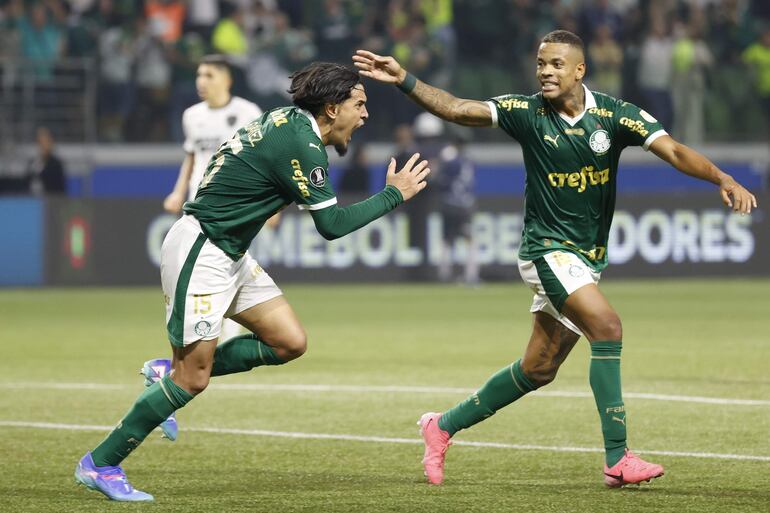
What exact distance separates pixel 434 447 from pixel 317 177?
1.62m

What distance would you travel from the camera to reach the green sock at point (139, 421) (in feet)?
23.3

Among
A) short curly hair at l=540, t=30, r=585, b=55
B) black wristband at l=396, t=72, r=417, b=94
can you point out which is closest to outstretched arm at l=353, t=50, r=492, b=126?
black wristband at l=396, t=72, r=417, b=94

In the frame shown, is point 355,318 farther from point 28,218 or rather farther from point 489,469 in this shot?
point 489,469

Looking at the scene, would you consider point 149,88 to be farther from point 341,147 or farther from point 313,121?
point 313,121

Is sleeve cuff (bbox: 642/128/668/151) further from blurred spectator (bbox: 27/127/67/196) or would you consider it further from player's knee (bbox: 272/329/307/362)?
blurred spectator (bbox: 27/127/67/196)

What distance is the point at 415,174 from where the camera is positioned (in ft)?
24.1

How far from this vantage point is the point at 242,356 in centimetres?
770

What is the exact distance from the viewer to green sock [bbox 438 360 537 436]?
7.80 metres

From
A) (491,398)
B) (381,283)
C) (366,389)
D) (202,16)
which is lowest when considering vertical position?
(381,283)

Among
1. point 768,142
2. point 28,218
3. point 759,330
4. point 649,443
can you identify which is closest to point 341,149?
point 649,443

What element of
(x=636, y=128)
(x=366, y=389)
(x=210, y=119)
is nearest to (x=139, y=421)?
(x=636, y=128)

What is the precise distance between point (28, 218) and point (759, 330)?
11.2 meters

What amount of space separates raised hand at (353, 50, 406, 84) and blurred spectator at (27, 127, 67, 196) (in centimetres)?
1599

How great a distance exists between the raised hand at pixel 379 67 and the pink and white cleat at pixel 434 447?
5.89 feet
